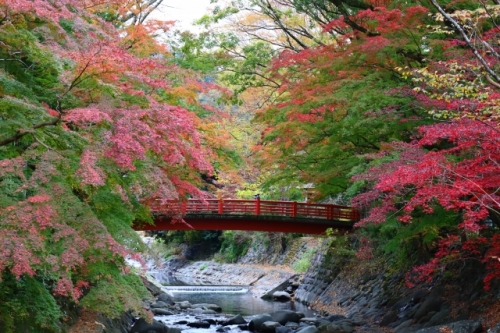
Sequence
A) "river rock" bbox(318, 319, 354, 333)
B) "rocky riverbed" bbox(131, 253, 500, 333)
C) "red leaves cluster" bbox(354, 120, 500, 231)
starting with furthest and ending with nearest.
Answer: "river rock" bbox(318, 319, 354, 333)
"rocky riverbed" bbox(131, 253, 500, 333)
"red leaves cluster" bbox(354, 120, 500, 231)

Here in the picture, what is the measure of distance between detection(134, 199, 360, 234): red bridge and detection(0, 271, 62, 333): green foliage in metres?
15.3

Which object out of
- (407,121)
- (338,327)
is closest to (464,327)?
(407,121)

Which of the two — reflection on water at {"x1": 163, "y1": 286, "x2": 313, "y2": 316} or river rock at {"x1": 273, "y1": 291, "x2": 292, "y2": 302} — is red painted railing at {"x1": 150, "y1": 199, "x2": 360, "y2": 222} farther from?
river rock at {"x1": 273, "y1": 291, "x2": 292, "y2": 302}

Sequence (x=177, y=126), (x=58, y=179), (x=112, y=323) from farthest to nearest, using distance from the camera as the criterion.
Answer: (x=112, y=323)
(x=177, y=126)
(x=58, y=179)

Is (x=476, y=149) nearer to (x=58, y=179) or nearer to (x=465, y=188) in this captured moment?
(x=465, y=188)

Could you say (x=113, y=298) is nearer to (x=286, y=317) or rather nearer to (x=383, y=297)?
(x=286, y=317)

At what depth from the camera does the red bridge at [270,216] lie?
2397cm

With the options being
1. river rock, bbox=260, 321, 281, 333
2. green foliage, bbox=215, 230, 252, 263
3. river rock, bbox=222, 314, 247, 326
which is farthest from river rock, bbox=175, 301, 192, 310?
green foliage, bbox=215, 230, 252, 263

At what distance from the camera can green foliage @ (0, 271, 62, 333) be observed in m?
7.92

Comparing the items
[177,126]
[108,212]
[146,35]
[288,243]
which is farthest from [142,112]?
[288,243]

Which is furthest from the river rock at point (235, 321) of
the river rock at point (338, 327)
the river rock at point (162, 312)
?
the river rock at point (338, 327)

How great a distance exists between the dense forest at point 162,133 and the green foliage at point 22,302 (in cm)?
3

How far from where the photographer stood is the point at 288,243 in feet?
115

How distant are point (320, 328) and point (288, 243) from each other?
1828 centimetres
